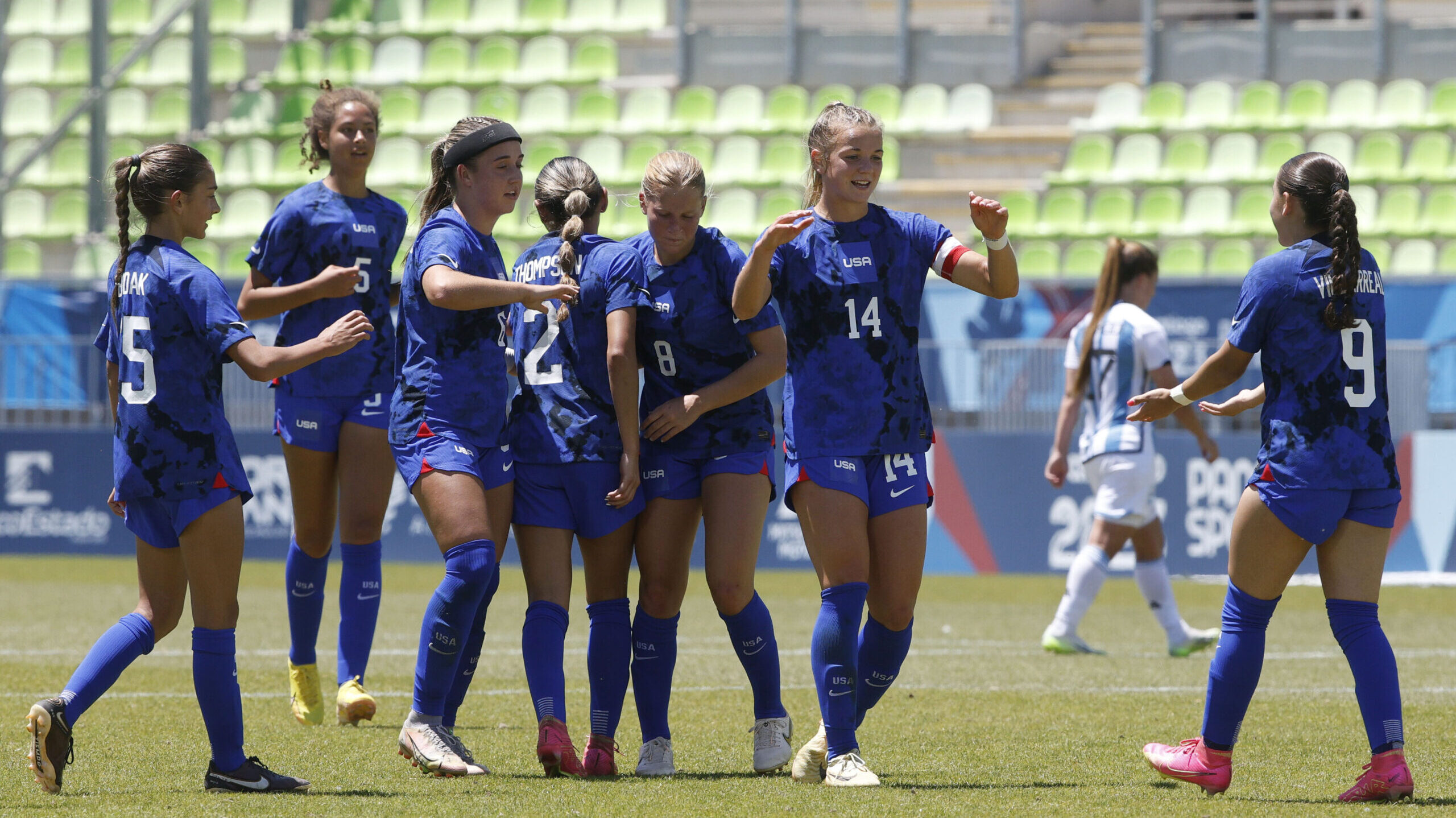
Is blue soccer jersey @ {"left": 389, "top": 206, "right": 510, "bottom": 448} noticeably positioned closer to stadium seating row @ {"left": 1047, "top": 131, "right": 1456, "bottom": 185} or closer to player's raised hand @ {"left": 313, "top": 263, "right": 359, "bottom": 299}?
player's raised hand @ {"left": 313, "top": 263, "right": 359, "bottom": 299}

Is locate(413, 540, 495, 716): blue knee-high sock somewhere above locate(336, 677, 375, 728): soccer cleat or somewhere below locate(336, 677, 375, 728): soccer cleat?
above

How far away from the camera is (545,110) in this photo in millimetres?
19375

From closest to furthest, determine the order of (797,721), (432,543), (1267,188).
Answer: (797,721), (432,543), (1267,188)

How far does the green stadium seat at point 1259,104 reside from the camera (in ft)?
57.8

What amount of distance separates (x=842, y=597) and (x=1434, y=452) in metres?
9.15

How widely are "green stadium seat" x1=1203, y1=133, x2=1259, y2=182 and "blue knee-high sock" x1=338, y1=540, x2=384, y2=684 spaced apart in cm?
1276

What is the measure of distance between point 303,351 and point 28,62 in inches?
744

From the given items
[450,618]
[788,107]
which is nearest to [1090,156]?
[788,107]

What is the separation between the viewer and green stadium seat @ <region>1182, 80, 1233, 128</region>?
17.8 metres

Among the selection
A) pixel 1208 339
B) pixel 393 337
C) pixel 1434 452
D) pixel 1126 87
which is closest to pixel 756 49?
pixel 1126 87

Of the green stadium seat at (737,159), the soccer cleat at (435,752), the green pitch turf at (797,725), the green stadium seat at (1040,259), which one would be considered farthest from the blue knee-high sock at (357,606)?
the green stadium seat at (737,159)

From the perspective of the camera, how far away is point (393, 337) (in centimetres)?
690

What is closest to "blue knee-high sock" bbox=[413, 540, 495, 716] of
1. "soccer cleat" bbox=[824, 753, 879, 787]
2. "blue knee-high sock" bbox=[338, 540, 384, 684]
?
"soccer cleat" bbox=[824, 753, 879, 787]

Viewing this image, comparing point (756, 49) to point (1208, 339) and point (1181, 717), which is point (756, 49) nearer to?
point (1208, 339)
